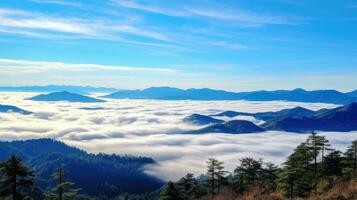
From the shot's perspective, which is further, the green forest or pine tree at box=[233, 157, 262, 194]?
pine tree at box=[233, 157, 262, 194]

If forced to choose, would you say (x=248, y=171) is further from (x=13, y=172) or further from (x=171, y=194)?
(x=13, y=172)

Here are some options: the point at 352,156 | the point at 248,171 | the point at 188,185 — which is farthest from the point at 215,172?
the point at 352,156

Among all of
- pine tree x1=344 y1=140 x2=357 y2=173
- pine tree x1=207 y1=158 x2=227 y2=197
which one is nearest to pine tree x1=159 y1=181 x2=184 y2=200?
pine tree x1=207 y1=158 x2=227 y2=197

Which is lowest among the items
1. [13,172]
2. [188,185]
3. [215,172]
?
[188,185]

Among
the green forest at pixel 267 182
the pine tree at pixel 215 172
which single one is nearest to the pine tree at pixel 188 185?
the green forest at pixel 267 182

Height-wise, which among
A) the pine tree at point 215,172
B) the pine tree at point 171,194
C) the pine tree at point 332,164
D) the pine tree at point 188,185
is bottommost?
the pine tree at point 188,185

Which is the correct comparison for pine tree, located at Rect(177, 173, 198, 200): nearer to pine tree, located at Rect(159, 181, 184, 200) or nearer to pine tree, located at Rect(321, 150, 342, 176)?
pine tree, located at Rect(321, 150, 342, 176)

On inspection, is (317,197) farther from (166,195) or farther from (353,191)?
(166,195)

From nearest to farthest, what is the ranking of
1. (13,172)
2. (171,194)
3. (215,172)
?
(13,172), (171,194), (215,172)

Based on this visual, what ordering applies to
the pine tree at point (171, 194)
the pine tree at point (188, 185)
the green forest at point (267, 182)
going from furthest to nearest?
the pine tree at point (188, 185) < the pine tree at point (171, 194) < the green forest at point (267, 182)

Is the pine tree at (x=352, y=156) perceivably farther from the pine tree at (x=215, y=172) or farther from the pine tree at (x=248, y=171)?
the pine tree at (x=215, y=172)

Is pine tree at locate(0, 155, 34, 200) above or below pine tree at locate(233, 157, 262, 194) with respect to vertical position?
above
